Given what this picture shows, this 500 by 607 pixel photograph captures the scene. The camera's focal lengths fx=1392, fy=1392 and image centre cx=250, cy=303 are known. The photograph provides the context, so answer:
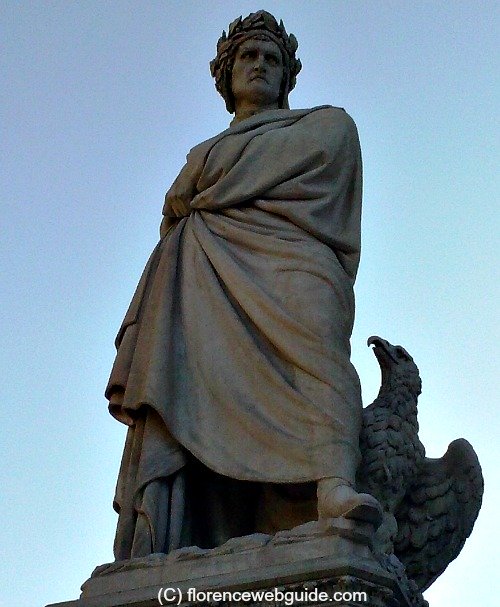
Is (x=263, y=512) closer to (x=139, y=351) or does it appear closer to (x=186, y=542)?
(x=186, y=542)

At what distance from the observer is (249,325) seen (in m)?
8.81

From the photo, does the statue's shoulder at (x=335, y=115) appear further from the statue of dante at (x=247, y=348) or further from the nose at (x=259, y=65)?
the nose at (x=259, y=65)

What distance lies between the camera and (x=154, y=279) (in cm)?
937

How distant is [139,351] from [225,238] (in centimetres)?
97

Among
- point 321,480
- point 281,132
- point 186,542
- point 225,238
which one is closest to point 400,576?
point 321,480

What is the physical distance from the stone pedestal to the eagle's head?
1.47 metres

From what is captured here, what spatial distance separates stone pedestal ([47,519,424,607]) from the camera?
23.6 ft

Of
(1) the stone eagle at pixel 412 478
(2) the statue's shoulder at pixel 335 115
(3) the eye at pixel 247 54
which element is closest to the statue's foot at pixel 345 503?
(1) the stone eagle at pixel 412 478

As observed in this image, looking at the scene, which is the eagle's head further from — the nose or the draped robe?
the nose

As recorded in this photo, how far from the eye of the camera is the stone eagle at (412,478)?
8.39 m

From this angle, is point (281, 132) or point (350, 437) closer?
point (350, 437)

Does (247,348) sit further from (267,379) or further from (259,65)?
(259,65)

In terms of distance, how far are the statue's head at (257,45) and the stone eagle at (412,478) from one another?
7.94ft

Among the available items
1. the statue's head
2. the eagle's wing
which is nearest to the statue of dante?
the statue's head
